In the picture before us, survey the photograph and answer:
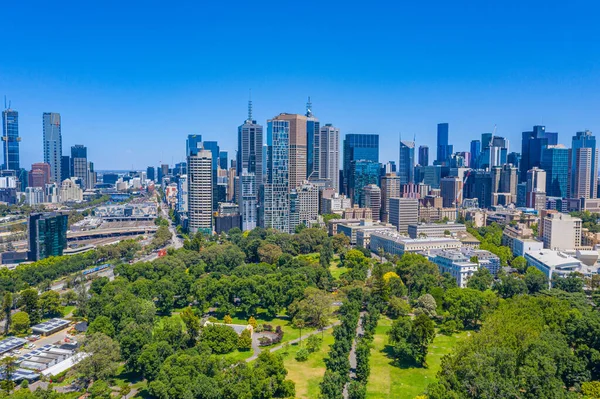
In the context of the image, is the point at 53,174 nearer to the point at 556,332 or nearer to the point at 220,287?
the point at 220,287

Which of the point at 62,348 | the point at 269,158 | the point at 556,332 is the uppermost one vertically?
the point at 269,158

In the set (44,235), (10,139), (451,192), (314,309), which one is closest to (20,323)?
(314,309)

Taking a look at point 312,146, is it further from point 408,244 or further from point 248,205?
point 408,244

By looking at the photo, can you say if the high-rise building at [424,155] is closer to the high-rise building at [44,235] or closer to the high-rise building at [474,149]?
the high-rise building at [474,149]

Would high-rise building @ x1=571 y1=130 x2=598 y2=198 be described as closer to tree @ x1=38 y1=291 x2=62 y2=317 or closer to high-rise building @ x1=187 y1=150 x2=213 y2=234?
high-rise building @ x1=187 y1=150 x2=213 y2=234

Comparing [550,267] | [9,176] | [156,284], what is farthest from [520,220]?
[9,176]

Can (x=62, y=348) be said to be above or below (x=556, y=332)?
below
